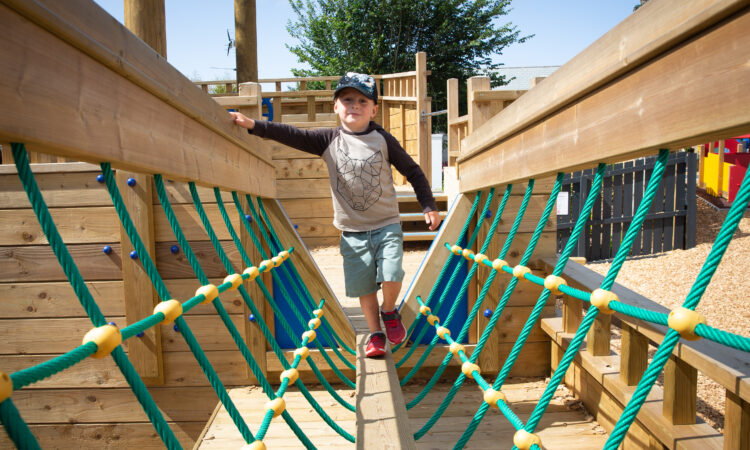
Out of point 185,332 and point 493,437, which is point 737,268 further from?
point 185,332

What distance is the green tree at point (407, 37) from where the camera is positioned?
59.6 feet

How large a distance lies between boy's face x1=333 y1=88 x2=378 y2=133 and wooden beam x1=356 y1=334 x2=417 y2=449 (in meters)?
1.03

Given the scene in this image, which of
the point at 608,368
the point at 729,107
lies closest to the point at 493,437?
the point at 608,368

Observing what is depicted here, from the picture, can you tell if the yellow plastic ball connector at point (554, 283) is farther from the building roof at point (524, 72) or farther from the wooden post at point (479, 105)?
the building roof at point (524, 72)

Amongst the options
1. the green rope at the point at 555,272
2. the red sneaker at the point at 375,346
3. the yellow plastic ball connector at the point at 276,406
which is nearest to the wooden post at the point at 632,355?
the green rope at the point at 555,272

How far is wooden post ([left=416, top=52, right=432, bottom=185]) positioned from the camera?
6539 mm

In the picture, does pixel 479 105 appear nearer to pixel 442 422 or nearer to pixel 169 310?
pixel 442 422

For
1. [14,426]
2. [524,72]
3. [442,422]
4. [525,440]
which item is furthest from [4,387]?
[524,72]

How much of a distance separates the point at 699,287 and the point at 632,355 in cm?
121

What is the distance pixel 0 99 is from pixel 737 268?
669 centimetres

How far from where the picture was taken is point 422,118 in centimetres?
656

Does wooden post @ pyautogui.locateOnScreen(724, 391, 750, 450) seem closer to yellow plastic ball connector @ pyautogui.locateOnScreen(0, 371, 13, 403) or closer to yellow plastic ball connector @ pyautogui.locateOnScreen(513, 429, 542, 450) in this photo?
yellow plastic ball connector @ pyautogui.locateOnScreen(513, 429, 542, 450)

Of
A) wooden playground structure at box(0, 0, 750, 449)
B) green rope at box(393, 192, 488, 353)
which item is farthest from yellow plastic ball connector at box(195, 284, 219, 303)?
green rope at box(393, 192, 488, 353)

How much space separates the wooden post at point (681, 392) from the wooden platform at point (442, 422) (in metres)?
0.59
